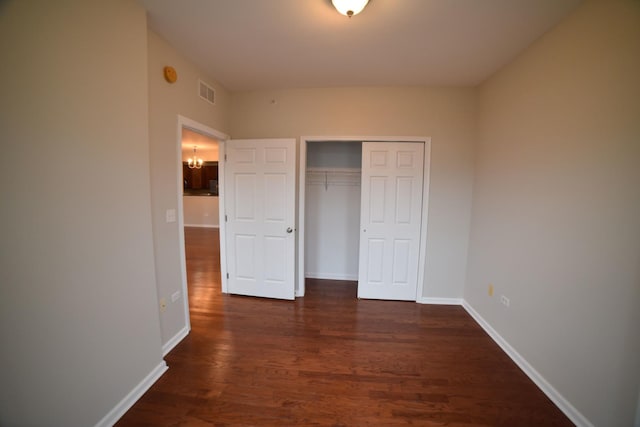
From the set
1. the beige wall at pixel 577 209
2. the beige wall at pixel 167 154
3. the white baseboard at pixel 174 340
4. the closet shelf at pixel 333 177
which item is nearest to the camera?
the beige wall at pixel 577 209

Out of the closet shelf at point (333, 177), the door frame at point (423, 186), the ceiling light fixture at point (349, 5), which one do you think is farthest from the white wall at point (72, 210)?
the closet shelf at point (333, 177)

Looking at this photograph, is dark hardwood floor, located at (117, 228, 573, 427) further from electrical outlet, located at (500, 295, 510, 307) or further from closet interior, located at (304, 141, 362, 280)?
closet interior, located at (304, 141, 362, 280)

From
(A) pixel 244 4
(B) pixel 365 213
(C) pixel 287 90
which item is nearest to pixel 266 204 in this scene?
(B) pixel 365 213

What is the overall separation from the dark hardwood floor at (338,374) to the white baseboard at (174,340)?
55mm

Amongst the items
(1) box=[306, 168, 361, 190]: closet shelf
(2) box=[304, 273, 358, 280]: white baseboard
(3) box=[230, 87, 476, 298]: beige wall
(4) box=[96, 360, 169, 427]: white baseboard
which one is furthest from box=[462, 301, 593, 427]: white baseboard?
(4) box=[96, 360, 169, 427]: white baseboard

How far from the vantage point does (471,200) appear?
102 inches

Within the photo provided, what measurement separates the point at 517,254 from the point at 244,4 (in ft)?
9.49

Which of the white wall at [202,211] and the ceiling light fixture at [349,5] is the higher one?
the ceiling light fixture at [349,5]

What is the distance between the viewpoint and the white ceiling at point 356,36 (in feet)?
4.80

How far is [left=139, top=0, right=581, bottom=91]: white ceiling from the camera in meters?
1.46

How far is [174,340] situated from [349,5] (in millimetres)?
2954

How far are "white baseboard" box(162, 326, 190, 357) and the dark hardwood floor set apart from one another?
0.06 m

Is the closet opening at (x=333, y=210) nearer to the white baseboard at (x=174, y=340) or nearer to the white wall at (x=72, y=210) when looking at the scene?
the white baseboard at (x=174, y=340)

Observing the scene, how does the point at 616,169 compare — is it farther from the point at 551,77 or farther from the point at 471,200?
the point at 471,200
